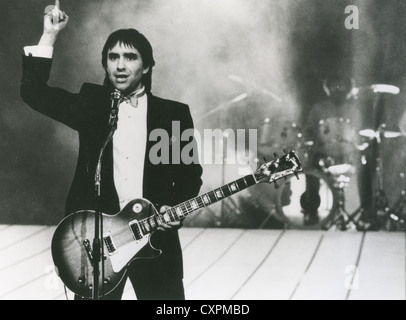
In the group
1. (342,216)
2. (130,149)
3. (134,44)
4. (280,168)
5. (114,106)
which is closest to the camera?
(114,106)

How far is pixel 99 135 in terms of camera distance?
295 cm

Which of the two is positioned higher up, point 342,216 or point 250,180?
point 250,180

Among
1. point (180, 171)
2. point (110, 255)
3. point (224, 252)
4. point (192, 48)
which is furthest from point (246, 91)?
point (110, 255)

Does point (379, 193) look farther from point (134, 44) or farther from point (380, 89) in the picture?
point (134, 44)

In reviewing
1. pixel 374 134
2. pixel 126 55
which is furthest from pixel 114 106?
pixel 374 134

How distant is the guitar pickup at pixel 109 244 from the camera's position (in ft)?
9.18

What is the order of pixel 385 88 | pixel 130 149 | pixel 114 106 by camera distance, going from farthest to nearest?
pixel 385 88 < pixel 130 149 < pixel 114 106

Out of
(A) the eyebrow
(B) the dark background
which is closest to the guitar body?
(B) the dark background

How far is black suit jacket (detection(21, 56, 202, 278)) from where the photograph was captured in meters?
2.86

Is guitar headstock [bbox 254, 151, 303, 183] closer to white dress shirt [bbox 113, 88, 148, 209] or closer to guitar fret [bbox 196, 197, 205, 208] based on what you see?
guitar fret [bbox 196, 197, 205, 208]

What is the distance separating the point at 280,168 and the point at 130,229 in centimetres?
71

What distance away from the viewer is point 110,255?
280 cm

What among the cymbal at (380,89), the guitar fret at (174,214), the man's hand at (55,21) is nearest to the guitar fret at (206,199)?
the guitar fret at (174,214)

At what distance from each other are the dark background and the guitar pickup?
1.36 feet
